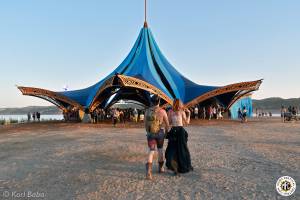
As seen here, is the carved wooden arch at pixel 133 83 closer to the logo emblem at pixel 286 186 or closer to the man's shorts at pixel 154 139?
the man's shorts at pixel 154 139

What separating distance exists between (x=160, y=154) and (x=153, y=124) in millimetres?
643

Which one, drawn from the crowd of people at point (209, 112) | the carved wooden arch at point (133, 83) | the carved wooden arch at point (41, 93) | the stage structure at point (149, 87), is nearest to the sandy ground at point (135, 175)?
the carved wooden arch at point (133, 83)

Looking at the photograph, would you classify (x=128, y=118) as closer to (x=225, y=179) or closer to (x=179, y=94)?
(x=179, y=94)

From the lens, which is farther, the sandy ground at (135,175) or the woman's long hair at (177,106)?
the woman's long hair at (177,106)

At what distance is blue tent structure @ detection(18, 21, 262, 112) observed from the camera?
2497 cm

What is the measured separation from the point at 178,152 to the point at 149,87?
684 inches

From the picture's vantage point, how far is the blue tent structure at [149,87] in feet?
81.9

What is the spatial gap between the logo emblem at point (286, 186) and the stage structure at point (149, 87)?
1662 cm

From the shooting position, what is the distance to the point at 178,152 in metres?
6.14

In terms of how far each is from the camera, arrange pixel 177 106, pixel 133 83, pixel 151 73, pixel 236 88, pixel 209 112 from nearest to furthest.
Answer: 1. pixel 177 106
2. pixel 133 83
3. pixel 236 88
4. pixel 151 73
5. pixel 209 112

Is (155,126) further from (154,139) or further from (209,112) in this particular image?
(209,112)

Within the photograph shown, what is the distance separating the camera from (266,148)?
9281mm

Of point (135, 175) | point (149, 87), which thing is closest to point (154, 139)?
point (135, 175)

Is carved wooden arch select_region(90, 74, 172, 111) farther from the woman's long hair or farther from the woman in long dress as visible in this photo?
the woman in long dress
